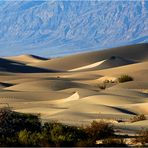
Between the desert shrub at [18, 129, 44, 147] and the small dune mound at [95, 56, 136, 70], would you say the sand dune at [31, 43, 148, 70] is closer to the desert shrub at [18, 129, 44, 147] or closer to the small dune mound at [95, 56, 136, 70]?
the small dune mound at [95, 56, 136, 70]

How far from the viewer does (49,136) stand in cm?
1455

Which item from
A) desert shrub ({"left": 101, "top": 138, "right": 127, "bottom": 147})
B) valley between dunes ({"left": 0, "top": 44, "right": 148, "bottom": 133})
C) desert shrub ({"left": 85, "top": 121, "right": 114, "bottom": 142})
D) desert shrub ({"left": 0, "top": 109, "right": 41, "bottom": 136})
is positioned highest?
valley between dunes ({"left": 0, "top": 44, "right": 148, "bottom": 133})

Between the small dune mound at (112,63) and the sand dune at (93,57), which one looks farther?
the sand dune at (93,57)

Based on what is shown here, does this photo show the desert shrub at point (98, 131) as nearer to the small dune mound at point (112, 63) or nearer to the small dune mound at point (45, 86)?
the small dune mound at point (45, 86)

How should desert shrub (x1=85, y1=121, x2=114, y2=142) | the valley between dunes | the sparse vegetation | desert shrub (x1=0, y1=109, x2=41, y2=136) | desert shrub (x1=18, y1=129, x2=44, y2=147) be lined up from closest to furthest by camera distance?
1. desert shrub (x1=18, y1=129, x2=44, y2=147)
2. the sparse vegetation
3. desert shrub (x1=0, y1=109, x2=41, y2=136)
4. desert shrub (x1=85, y1=121, x2=114, y2=142)
5. the valley between dunes

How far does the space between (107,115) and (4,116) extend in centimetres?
966

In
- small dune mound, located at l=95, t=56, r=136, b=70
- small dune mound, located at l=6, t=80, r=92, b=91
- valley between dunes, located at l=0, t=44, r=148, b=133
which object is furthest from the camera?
small dune mound, located at l=95, t=56, r=136, b=70

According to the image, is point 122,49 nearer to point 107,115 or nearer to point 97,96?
point 97,96

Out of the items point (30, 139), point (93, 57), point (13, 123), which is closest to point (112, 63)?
point (93, 57)

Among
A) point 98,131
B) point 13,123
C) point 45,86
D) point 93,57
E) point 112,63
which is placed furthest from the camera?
point 93,57

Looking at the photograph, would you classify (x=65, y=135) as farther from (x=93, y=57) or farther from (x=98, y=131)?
(x=93, y=57)

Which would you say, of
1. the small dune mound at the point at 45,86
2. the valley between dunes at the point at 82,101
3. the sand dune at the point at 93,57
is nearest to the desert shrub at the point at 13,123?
the valley between dunes at the point at 82,101

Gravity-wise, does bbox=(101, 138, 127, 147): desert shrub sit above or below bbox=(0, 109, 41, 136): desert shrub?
below

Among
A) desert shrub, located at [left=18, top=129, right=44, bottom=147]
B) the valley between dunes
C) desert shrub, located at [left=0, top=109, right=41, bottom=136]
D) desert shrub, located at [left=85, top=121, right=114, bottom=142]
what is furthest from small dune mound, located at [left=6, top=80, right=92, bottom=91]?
desert shrub, located at [left=18, top=129, right=44, bottom=147]
